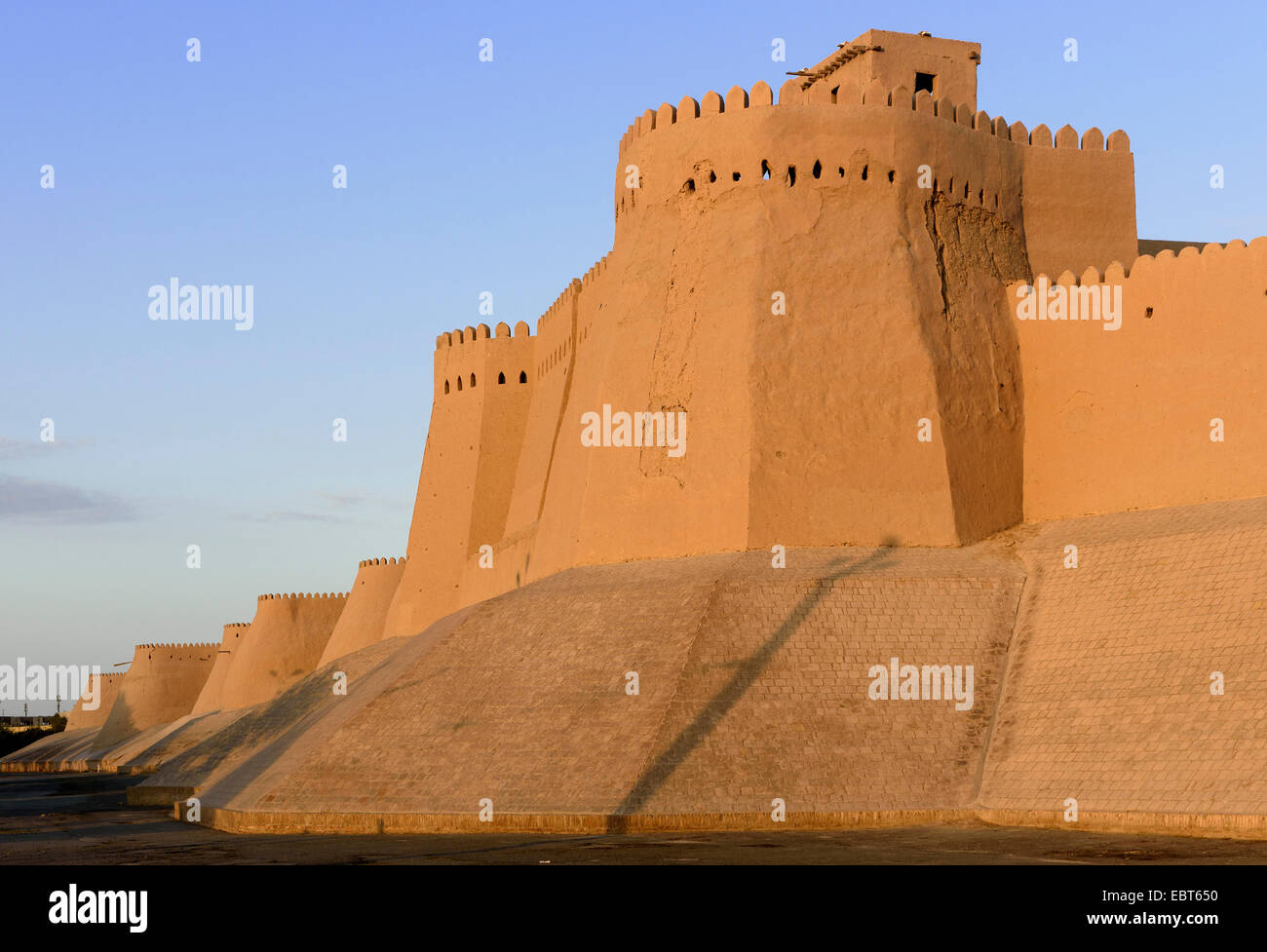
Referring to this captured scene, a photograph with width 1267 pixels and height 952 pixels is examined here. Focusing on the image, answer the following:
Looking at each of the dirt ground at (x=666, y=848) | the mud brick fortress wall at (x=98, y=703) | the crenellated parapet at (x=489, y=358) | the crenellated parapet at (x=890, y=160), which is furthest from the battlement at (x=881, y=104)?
the mud brick fortress wall at (x=98, y=703)

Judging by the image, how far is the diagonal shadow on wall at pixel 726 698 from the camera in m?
20.1

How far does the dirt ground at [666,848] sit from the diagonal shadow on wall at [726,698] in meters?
0.64

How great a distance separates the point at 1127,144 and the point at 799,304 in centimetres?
839

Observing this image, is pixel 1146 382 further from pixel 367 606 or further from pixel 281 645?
pixel 281 645

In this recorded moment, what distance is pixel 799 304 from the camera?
26.8 metres

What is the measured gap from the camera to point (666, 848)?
57.9 feet

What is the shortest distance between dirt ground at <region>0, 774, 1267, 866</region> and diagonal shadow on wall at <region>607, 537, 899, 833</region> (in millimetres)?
643

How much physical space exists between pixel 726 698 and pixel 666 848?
4.37 m

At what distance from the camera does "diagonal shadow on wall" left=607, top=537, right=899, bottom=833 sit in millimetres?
20108

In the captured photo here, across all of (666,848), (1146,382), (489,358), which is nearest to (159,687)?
(489,358)

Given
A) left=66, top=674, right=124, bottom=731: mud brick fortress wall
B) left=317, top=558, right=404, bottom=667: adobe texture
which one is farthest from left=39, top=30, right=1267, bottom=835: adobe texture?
left=66, top=674, right=124, bottom=731: mud brick fortress wall

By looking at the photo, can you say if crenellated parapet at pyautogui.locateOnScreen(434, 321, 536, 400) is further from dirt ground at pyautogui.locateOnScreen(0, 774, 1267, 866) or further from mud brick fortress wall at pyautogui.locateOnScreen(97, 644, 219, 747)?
mud brick fortress wall at pyautogui.locateOnScreen(97, 644, 219, 747)
